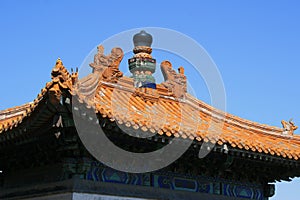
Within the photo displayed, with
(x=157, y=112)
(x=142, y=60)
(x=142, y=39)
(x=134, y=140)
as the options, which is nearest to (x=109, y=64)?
(x=157, y=112)

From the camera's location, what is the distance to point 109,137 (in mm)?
9492

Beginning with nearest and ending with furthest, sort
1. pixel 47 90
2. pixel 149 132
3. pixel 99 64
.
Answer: pixel 47 90, pixel 149 132, pixel 99 64

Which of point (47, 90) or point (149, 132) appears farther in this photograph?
point (149, 132)

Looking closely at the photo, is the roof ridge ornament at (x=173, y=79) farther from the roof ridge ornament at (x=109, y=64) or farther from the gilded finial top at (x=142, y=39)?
the roof ridge ornament at (x=109, y=64)

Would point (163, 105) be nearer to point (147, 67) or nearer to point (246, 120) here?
point (147, 67)

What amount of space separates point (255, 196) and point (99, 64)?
184 inches

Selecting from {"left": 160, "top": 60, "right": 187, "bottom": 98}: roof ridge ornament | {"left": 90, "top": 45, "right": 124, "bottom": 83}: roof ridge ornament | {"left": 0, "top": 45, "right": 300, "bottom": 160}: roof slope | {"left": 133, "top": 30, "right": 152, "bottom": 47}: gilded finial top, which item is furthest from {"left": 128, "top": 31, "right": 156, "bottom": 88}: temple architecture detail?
{"left": 90, "top": 45, "right": 124, "bottom": 83}: roof ridge ornament

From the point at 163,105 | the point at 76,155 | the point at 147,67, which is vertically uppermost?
the point at 147,67

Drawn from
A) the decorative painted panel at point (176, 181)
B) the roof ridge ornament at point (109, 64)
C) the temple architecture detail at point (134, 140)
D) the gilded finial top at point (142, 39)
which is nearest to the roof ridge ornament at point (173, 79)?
the temple architecture detail at point (134, 140)

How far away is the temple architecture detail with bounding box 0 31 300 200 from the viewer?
8.71m

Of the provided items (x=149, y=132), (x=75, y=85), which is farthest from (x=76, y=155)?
(x=75, y=85)

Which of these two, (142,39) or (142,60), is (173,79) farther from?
(142,39)

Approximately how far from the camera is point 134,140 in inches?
385

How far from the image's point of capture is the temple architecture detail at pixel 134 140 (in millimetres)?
8711
